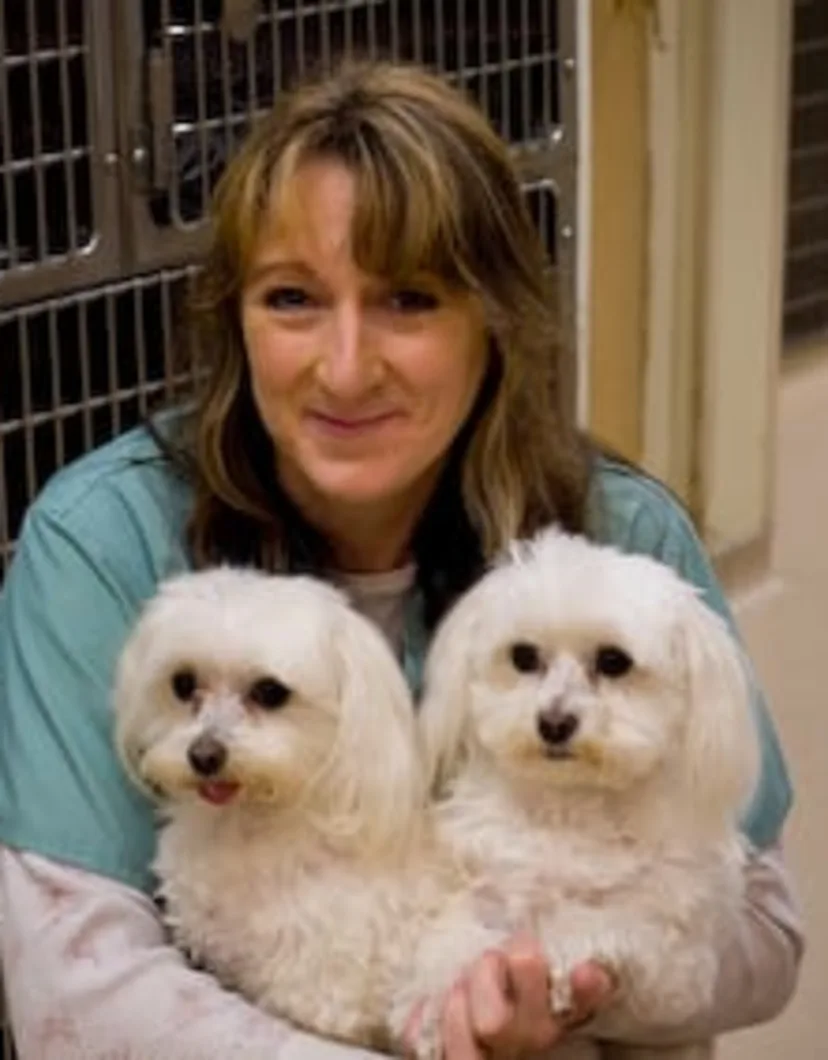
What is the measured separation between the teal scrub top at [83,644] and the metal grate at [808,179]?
5.62ft

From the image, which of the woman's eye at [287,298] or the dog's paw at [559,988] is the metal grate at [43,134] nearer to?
the woman's eye at [287,298]

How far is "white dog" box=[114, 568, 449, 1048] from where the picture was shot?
5.35 ft

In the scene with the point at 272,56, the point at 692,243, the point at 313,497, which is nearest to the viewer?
the point at 313,497

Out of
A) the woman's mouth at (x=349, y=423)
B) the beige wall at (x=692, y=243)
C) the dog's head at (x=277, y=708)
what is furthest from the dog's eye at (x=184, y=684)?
the beige wall at (x=692, y=243)

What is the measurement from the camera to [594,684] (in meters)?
1.65

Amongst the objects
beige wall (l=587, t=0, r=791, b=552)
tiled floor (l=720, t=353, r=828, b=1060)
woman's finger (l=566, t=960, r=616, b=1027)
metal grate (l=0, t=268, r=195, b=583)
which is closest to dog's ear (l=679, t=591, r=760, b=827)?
woman's finger (l=566, t=960, r=616, b=1027)

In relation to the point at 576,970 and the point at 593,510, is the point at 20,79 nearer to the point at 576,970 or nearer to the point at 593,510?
the point at 593,510

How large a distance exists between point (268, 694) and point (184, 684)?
6cm

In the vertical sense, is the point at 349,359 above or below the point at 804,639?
above

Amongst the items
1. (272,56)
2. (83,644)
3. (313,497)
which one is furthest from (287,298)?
(272,56)

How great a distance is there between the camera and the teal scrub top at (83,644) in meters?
1.72

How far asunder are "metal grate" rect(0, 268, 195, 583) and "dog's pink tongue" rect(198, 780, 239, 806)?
0.55 metres

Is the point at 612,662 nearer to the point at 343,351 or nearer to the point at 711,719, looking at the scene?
the point at 711,719

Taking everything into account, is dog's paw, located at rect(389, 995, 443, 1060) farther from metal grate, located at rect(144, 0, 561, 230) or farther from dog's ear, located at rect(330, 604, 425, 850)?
metal grate, located at rect(144, 0, 561, 230)
